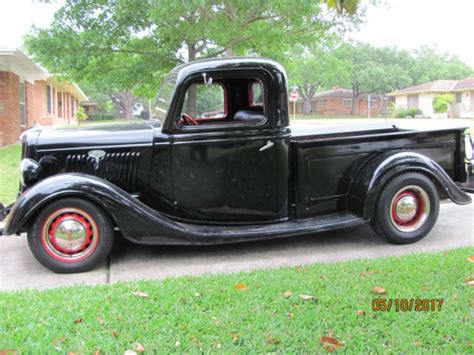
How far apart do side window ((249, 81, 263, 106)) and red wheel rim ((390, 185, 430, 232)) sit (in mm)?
1648

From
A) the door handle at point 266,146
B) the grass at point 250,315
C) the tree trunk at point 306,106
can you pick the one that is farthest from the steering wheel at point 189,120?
the tree trunk at point 306,106

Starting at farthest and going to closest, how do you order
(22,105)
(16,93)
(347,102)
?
1. (347,102)
2. (22,105)
3. (16,93)

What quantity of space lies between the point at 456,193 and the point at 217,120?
102 inches

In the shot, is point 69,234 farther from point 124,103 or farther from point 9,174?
point 124,103

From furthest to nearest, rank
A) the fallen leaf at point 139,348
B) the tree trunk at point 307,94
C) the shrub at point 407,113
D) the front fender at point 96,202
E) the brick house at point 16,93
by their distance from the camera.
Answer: the tree trunk at point 307,94 < the shrub at point 407,113 < the brick house at point 16,93 < the front fender at point 96,202 < the fallen leaf at point 139,348

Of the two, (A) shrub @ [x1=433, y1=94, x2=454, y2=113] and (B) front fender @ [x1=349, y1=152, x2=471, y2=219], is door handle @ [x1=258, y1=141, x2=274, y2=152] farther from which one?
(A) shrub @ [x1=433, y1=94, x2=454, y2=113]

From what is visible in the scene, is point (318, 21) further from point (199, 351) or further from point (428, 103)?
point (428, 103)

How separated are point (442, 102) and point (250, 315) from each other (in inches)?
1778

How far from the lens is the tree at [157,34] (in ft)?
31.0

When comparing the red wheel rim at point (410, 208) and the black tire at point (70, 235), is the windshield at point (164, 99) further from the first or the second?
the red wheel rim at point (410, 208)

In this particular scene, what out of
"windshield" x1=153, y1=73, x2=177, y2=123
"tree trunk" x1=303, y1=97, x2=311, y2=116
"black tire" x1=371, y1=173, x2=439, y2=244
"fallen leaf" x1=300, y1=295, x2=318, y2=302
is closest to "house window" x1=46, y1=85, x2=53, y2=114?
"windshield" x1=153, y1=73, x2=177, y2=123

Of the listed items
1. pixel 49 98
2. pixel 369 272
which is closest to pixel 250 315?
pixel 369 272

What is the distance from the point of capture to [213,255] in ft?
14.3

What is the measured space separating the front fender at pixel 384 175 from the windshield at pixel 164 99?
1998 millimetres
